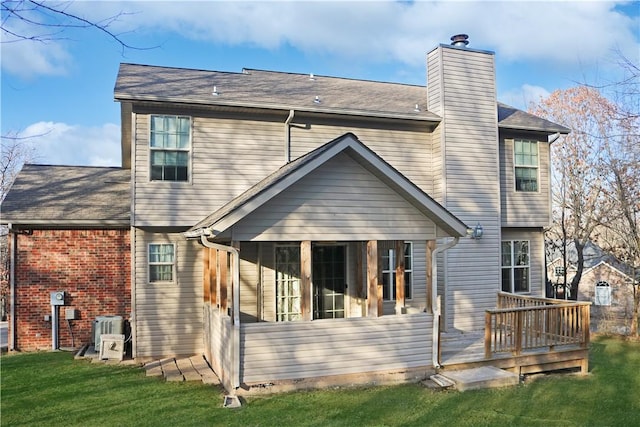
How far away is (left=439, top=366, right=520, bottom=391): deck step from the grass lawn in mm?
158

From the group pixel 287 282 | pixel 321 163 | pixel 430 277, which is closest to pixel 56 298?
pixel 287 282

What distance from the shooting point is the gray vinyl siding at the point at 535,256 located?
45.9 ft

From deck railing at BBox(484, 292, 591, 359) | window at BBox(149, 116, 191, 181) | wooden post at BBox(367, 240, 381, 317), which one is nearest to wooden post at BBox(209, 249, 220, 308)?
window at BBox(149, 116, 191, 181)

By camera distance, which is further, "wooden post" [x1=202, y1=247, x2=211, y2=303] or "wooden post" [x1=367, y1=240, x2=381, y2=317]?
"wooden post" [x1=202, y1=247, x2=211, y2=303]

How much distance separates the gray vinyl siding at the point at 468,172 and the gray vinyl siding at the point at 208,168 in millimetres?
4062

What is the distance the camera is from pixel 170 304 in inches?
438

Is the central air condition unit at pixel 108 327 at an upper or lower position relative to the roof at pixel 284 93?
lower

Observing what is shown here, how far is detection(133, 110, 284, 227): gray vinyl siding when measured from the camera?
1064cm

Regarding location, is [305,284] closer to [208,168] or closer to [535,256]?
[208,168]

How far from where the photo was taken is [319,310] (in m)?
11.4

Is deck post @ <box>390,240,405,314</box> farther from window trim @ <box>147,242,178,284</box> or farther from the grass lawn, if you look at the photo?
window trim @ <box>147,242,178,284</box>

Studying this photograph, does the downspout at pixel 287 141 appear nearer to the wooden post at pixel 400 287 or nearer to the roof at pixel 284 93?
the roof at pixel 284 93

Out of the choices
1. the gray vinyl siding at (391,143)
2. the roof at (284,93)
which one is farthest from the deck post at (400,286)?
the roof at (284,93)

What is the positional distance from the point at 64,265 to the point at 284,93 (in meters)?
6.15
